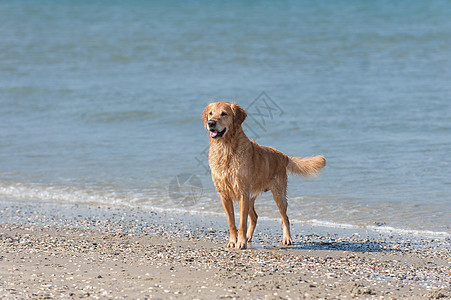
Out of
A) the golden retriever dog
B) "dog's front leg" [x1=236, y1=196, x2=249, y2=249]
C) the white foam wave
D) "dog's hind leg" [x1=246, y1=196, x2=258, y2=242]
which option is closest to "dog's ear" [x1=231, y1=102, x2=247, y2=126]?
the golden retriever dog

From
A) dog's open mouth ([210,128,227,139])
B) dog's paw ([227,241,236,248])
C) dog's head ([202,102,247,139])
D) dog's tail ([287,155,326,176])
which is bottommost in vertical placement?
dog's paw ([227,241,236,248])

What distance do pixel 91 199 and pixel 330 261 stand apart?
14.3 ft

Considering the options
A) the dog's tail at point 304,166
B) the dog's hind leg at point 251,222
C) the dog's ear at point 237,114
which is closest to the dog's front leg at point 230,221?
the dog's hind leg at point 251,222

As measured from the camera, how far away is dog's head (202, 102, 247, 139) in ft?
21.2

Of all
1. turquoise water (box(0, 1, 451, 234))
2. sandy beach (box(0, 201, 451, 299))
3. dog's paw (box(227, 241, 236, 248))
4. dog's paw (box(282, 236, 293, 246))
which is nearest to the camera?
sandy beach (box(0, 201, 451, 299))

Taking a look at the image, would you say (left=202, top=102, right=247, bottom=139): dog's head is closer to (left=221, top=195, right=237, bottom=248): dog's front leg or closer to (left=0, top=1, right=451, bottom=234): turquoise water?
(left=221, top=195, right=237, bottom=248): dog's front leg

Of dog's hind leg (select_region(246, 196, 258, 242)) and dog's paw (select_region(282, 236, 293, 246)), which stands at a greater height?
dog's hind leg (select_region(246, 196, 258, 242))

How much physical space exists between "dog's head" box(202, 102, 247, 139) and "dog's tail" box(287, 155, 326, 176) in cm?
106

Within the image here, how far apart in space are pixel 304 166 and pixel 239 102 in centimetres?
978

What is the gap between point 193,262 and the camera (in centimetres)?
596

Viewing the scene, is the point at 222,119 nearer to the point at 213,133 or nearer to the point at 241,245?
the point at 213,133

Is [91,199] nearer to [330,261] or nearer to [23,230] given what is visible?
[23,230]

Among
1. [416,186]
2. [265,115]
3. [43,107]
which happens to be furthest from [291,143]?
[43,107]

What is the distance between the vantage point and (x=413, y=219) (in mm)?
8000
